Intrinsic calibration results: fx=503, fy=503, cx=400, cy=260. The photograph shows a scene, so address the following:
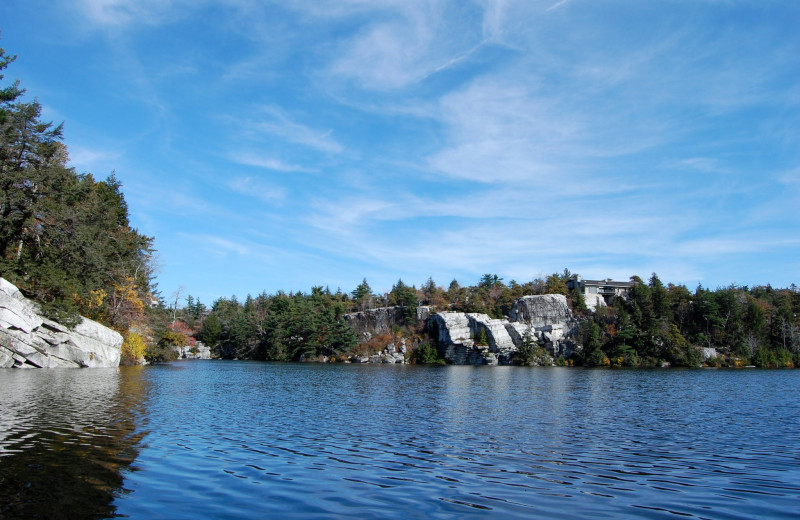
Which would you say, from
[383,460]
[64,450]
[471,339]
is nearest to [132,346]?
[64,450]

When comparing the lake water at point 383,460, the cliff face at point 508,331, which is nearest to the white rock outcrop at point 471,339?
the cliff face at point 508,331

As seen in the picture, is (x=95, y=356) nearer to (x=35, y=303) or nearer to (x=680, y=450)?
(x=35, y=303)

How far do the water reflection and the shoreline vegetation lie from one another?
28704 mm

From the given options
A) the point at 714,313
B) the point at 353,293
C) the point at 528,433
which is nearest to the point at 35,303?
the point at 528,433

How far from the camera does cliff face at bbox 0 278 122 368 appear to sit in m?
46.6

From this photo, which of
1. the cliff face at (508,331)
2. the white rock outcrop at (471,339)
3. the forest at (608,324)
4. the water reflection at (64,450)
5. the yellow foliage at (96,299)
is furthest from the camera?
the white rock outcrop at (471,339)

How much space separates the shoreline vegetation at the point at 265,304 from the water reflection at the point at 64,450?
28704mm

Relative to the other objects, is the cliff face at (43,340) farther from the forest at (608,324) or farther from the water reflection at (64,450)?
the forest at (608,324)

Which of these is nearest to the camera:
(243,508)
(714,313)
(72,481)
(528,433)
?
Result: (243,508)

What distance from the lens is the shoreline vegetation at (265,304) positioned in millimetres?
51250

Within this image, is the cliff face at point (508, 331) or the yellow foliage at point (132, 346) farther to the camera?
the cliff face at point (508, 331)

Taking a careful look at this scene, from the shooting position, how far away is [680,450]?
59.0ft

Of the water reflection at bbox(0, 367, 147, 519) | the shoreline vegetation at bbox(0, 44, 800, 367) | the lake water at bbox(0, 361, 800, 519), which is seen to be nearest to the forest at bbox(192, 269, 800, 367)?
the shoreline vegetation at bbox(0, 44, 800, 367)

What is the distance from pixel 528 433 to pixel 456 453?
5461mm
